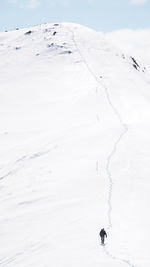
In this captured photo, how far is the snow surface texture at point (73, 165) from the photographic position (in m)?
16.0

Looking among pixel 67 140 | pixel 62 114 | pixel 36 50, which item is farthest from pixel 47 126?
pixel 36 50

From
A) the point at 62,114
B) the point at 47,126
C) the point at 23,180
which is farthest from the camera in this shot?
the point at 62,114

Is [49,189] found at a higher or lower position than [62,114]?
higher

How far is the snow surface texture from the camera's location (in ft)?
Result: 52.6

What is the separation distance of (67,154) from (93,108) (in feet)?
37.0

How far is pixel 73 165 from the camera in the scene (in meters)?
24.6

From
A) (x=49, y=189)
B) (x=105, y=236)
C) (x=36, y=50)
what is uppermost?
(x=105, y=236)

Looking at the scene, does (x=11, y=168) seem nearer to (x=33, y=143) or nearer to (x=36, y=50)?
(x=33, y=143)

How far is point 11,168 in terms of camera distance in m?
26.8

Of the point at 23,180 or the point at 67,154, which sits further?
the point at 67,154

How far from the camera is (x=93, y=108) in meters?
37.0

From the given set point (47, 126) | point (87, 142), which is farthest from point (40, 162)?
point (47, 126)

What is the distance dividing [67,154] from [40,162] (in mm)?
2074

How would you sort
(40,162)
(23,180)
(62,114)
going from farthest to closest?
(62,114) < (40,162) < (23,180)
